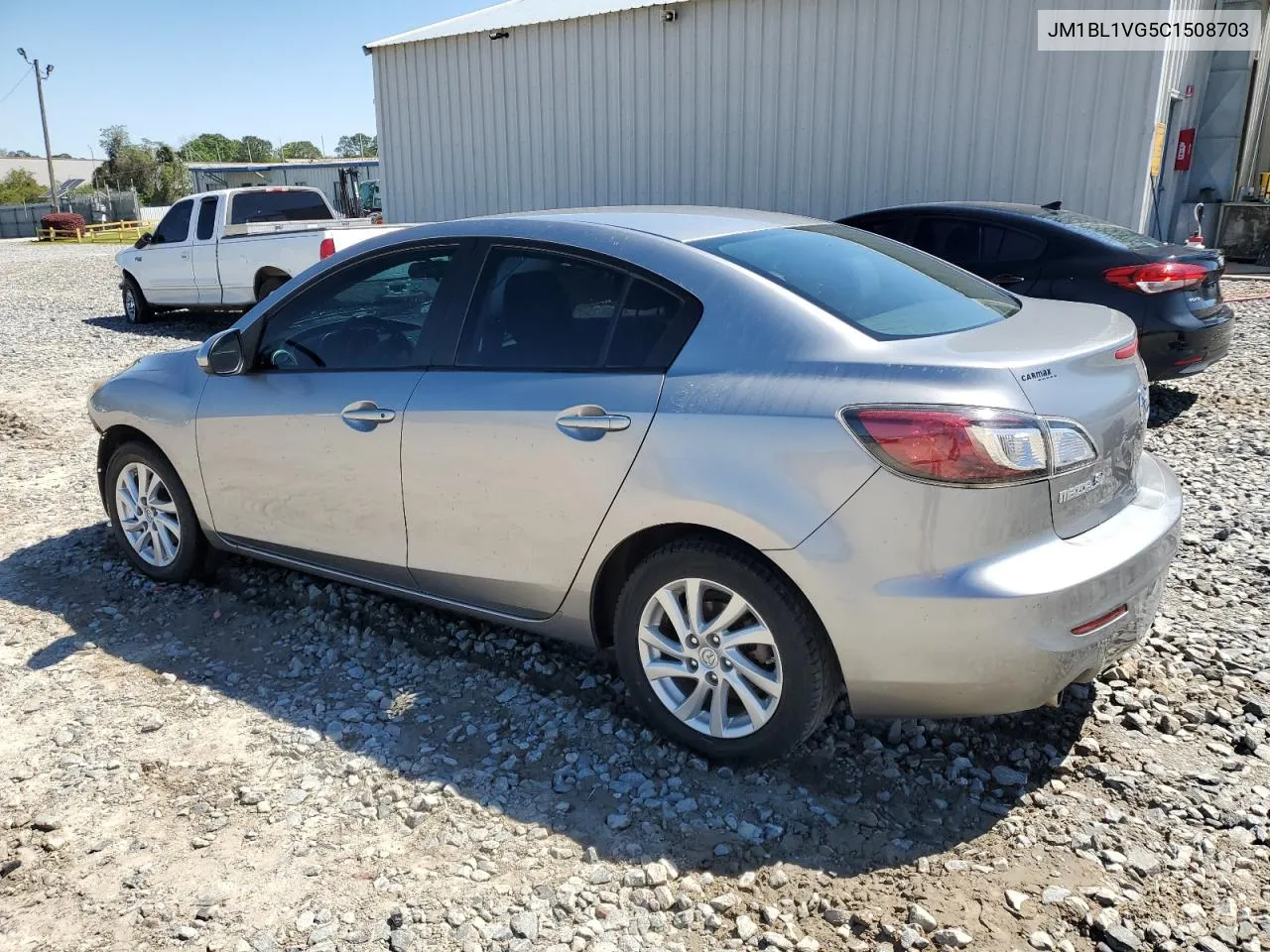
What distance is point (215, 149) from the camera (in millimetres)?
121062

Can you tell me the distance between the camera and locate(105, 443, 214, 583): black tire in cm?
448

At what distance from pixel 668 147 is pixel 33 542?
970 centimetres

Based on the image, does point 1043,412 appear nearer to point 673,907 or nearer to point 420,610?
point 673,907

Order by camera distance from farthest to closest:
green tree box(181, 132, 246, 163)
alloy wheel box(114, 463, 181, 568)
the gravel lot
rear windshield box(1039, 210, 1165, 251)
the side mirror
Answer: green tree box(181, 132, 246, 163) < rear windshield box(1039, 210, 1165, 251) < alloy wheel box(114, 463, 181, 568) < the side mirror < the gravel lot

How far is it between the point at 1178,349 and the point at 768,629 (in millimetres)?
4939

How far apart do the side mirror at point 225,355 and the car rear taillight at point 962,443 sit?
106 inches

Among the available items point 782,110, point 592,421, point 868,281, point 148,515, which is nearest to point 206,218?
point 782,110

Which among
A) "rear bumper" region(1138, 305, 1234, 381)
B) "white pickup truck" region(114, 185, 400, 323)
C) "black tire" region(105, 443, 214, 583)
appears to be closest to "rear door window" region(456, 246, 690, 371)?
"black tire" region(105, 443, 214, 583)

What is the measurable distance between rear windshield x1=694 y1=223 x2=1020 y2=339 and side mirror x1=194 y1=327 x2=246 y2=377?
205 cm

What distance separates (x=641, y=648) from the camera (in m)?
3.15

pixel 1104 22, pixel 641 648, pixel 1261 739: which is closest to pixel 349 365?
pixel 641 648

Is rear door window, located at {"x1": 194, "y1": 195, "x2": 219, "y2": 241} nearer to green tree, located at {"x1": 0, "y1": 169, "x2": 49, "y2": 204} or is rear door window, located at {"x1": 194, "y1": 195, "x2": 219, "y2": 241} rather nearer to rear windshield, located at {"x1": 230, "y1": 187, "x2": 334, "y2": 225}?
rear windshield, located at {"x1": 230, "y1": 187, "x2": 334, "y2": 225}

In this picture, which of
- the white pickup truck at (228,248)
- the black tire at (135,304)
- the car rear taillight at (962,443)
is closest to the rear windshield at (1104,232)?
the car rear taillight at (962,443)

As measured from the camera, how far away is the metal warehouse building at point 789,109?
411 inches
